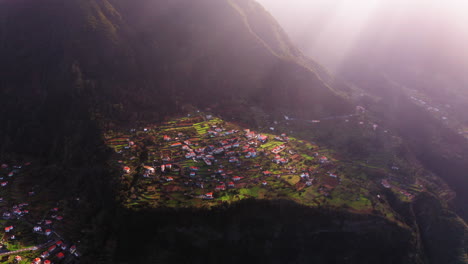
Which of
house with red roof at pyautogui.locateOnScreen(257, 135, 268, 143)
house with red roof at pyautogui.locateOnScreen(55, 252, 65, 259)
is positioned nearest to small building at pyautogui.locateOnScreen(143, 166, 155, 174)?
house with red roof at pyautogui.locateOnScreen(55, 252, 65, 259)

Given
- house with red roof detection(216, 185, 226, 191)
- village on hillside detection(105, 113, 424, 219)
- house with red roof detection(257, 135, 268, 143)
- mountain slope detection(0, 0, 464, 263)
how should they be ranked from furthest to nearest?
house with red roof detection(257, 135, 268, 143)
mountain slope detection(0, 0, 464, 263)
house with red roof detection(216, 185, 226, 191)
village on hillside detection(105, 113, 424, 219)

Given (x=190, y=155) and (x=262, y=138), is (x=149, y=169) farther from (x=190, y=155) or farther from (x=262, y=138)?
(x=262, y=138)

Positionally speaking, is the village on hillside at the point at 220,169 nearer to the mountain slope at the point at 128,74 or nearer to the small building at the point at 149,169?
the small building at the point at 149,169

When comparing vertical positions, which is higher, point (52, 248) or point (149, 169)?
point (149, 169)

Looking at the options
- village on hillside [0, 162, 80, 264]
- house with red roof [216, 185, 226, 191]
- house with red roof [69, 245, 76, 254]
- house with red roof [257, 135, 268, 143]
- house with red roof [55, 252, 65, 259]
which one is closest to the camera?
village on hillside [0, 162, 80, 264]

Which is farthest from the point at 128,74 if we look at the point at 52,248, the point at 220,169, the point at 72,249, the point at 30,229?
the point at 72,249

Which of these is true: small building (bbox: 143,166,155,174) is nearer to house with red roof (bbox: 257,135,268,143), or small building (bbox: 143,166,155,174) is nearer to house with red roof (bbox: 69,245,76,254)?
house with red roof (bbox: 69,245,76,254)

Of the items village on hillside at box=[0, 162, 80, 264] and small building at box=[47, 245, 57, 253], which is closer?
village on hillside at box=[0, 162, 80, 264]

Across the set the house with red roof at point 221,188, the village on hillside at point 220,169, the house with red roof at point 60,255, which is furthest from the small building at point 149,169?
the house with red roof at point 60,255
